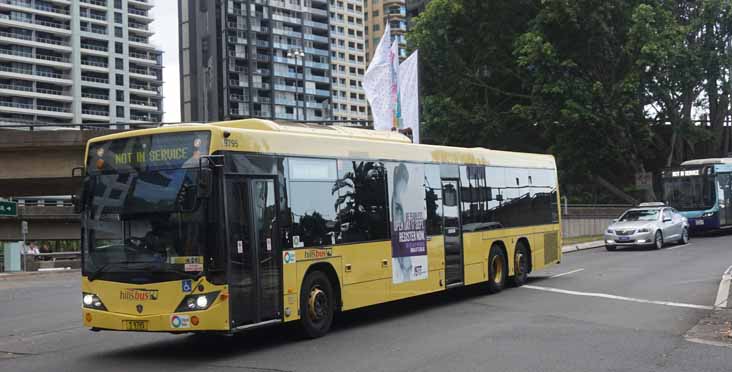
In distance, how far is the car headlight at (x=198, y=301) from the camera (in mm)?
10203

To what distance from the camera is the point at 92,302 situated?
427 inches

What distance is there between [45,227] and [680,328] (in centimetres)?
6620

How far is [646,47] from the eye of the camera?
38.8 meters

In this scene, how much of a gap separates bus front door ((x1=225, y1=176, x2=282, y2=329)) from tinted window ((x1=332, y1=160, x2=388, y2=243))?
63.7 inches

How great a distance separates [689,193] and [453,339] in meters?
30.5

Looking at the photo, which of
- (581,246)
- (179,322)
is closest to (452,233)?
(179,322)

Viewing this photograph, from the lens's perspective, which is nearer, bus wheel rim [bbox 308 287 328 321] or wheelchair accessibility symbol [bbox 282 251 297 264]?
wheelchair accessibility symbol [bbox 282 251 297 264]

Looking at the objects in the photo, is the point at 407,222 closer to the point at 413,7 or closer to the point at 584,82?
the point at 584,82

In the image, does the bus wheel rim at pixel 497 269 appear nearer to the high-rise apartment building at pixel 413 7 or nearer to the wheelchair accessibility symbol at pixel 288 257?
the wheelchair accessibility symbol at pixel 288 257

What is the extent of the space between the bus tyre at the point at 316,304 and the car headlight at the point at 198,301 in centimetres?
171

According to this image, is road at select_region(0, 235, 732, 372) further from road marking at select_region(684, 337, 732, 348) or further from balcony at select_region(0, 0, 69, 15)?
balcony at select_region(0, 0, 69, 15)

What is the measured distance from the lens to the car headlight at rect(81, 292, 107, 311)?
10.8 m

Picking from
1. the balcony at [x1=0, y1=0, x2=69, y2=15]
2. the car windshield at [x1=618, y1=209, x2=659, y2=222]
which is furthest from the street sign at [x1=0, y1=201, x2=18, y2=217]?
the balcony at [x1=0, y1=0, x2=69, y2=15]

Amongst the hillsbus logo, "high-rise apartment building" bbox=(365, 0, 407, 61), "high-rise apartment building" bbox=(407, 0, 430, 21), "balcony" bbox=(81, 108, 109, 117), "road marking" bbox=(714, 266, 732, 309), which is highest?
"high-rise apartment building" bbox=(365, 0, 407, 61)
